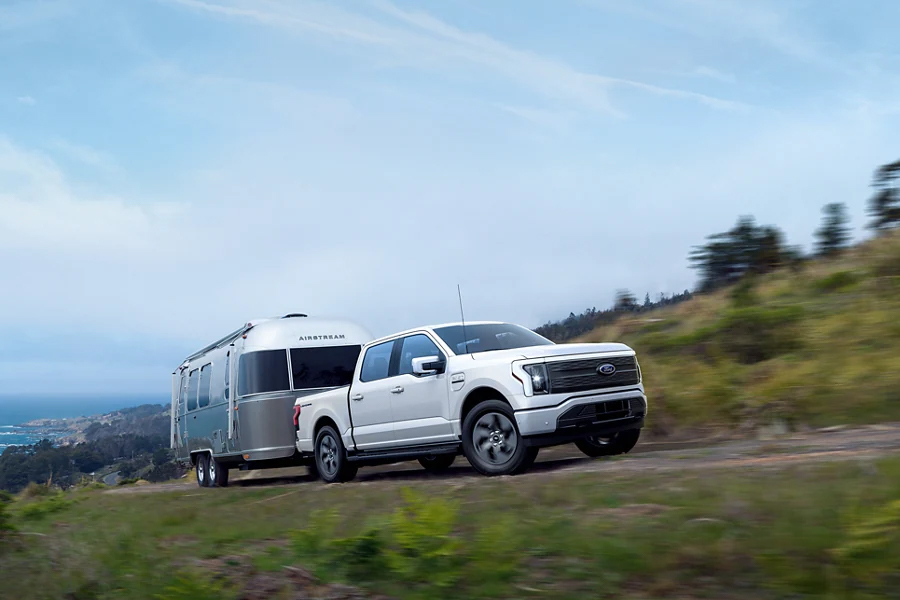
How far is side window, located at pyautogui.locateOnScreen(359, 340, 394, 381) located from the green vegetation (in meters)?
3.27

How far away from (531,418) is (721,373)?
397cm

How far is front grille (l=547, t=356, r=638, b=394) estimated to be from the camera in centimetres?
910

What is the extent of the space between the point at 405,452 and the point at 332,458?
6.72ft

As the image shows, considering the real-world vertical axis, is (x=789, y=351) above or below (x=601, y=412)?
above

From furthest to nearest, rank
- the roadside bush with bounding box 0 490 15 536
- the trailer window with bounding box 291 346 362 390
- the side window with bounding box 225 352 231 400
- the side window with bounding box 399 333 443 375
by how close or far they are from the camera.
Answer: the side window with bounding box 225 352 231 400 < the trailer window with bounding box 291 346 362 390 < the side window with bounding box 399 333 443 375 < the roadside bush with bounding box 0 490 15 536

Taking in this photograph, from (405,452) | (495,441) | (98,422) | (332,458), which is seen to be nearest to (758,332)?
(495,441)

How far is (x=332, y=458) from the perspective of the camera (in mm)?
12453

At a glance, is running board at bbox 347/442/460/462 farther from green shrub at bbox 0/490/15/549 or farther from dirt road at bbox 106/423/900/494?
green shrub at bbox 0/490/15/549

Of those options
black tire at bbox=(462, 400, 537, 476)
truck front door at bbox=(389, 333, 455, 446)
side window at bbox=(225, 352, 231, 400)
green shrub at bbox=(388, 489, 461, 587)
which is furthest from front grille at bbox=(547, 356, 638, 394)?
side window at bbox=(225, 352, 231, 400)

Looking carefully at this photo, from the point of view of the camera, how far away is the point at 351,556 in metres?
5.83

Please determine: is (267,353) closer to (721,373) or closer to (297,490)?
(297,490)

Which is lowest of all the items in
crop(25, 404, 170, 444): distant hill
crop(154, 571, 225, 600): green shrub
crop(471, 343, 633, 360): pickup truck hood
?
crop(154, 571, 225, 600): green shrub

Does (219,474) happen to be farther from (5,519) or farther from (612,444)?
(612,444)

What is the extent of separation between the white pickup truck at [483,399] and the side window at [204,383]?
476 centimetres
